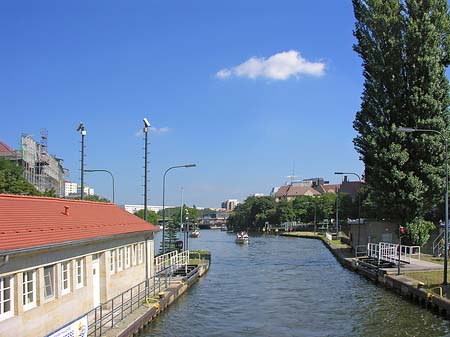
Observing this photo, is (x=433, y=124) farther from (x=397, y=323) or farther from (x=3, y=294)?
(x=3, y=294)

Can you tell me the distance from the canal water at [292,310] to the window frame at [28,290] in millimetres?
7179

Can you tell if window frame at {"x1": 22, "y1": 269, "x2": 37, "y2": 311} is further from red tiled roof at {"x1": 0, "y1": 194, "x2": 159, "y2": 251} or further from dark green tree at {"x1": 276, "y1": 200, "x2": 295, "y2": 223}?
dark green tree at {"x1": 276, "y1": 200, "x2": 295, "y2": 223}

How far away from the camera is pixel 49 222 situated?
17.7 m

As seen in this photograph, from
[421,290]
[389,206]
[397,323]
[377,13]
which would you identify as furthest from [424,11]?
[397,323]

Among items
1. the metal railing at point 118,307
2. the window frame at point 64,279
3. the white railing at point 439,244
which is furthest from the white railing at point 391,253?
the window frame at point 64,279

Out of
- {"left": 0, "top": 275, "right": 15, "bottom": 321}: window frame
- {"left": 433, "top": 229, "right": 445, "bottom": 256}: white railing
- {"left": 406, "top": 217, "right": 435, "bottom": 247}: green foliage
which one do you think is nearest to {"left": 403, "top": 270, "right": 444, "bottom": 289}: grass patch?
{"left": 406, "top": 217, "right": 435, "bottom": 247}: green foliage

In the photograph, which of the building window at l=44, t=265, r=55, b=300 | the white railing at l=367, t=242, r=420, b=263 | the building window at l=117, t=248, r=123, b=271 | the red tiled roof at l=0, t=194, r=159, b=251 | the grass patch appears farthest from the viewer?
the white railing at l=367, t=242, r=420, b=263

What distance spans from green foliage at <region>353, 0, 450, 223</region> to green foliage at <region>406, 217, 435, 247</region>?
54cm

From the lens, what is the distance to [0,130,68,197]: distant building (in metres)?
78.1

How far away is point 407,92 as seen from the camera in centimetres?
4491

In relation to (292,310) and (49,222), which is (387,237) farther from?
(49,222)

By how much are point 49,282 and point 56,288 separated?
0.36 metres

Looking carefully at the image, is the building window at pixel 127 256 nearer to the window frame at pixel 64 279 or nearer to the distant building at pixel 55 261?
the distant building at pixel 55 261

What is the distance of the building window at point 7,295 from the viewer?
1329 centimetres
